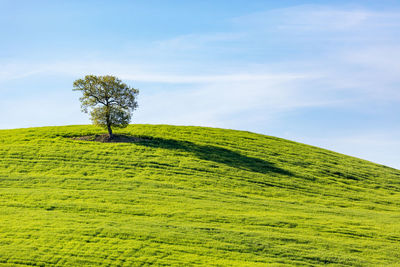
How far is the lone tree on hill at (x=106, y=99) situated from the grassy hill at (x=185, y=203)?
11.8 feet

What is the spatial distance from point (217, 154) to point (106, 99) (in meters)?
17.0

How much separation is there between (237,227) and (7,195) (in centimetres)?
2001

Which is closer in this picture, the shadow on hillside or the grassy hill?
the grassy hill

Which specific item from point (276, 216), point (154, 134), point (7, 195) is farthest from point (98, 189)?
point (154, 134)

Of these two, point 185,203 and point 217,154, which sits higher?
point 217,154

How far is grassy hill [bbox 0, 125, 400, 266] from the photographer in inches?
919

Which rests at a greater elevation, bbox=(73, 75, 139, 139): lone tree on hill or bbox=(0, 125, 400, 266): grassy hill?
bbox=(73, 75, 139, 139): lone tree on hill

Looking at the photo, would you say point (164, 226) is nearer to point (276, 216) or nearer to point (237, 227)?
point (237, 227)

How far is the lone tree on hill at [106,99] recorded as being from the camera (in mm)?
49094

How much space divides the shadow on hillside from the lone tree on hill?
11.3 feet

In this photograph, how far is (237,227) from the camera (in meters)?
27.5

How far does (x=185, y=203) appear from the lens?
1233 inches

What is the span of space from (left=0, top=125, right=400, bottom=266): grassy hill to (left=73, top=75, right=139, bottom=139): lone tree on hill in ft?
11.8

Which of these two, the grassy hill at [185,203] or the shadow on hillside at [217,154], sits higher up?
the shadow on hillside at [217,154]
